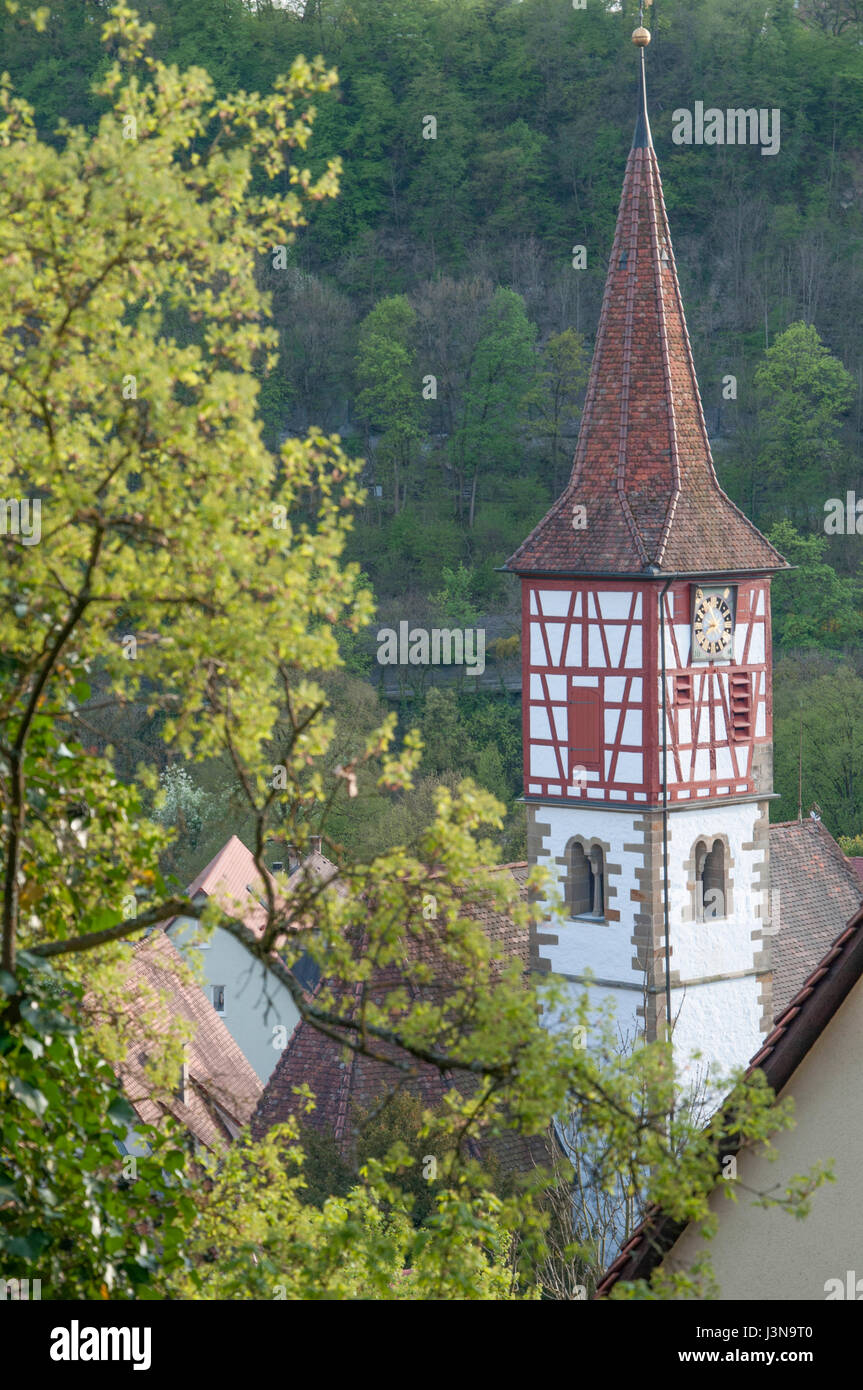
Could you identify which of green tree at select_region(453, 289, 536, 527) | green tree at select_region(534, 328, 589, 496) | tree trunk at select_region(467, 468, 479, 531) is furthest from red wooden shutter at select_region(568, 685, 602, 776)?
green tree at select_region(453, 289, 536, 527)

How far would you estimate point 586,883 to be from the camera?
2628 cm

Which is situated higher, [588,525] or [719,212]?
[719,212]

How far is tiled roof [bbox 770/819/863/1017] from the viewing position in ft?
95.7

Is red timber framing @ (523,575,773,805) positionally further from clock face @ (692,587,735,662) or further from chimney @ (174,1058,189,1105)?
chimney @ (174,1058,189,1105)

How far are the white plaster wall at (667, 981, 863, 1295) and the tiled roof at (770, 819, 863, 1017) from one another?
63.3 ft

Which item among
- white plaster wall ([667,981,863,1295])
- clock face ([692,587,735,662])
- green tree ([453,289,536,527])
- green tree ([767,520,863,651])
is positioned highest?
green tree ([453,289,536,527])

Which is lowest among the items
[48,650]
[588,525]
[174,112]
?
[48,650]

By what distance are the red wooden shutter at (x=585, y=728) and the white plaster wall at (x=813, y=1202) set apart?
55.4ft

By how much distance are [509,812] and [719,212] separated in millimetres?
38562

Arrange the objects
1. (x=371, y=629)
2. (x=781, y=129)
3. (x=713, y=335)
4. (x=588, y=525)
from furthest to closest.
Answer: (x=781, y=129)
(x=713, y=335)
(x=371, y=629)
(x=588, y=525)

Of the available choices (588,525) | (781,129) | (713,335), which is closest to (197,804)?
(588,525)

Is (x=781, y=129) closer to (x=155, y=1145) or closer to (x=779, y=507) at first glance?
(x=779, y=507)

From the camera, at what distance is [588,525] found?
85.8 ft

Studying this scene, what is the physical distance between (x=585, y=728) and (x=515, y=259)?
61.4 metres
